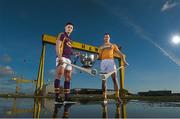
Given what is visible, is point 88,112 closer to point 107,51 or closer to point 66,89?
point 66,89

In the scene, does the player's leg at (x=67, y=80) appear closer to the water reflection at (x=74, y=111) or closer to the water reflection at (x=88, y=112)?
the water reflection at (x=88, y=112)

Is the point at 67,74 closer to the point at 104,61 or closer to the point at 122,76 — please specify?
the point at 104,61

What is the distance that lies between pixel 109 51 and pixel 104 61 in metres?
0.32

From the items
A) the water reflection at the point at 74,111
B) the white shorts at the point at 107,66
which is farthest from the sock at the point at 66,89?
the white shorts at the point at 107,66

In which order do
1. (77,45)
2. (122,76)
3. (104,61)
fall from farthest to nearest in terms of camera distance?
1. (122,76)
2. (77,45)
3. (104,61)

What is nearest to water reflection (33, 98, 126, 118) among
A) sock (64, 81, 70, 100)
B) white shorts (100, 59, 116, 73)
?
sock (64, 81, 70, 100)

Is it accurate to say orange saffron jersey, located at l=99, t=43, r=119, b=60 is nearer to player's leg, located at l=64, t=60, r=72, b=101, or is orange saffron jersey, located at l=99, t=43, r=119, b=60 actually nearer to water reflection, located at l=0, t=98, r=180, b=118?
player's leg, located at l=64, t=60, r=72, b=101

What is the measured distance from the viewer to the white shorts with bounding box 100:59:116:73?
5996mm

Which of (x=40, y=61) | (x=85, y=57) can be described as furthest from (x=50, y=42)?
(x=85, y=57)

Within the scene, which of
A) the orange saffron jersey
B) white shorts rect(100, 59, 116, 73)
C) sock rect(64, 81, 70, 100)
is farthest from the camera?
the orange saffron jersey

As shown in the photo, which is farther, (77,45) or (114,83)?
(77,45)

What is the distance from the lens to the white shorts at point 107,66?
5996 mm

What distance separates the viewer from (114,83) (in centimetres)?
634

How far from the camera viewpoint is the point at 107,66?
605 cm
